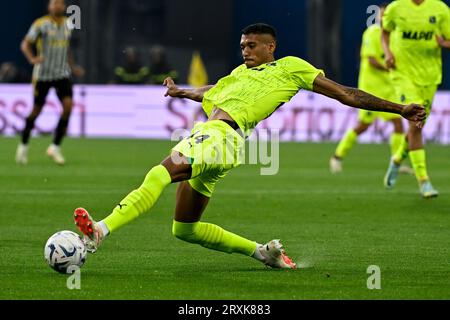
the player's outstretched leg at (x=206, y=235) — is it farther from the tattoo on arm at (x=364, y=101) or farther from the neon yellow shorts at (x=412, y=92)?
the neon yellow shorts at (x=412, y=92)

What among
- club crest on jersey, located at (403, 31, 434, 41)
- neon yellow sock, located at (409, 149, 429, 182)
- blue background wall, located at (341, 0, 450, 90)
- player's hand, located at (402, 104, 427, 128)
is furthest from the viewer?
blue background wall, located at (341, 0, 450, 90)

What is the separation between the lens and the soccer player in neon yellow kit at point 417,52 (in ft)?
44.8

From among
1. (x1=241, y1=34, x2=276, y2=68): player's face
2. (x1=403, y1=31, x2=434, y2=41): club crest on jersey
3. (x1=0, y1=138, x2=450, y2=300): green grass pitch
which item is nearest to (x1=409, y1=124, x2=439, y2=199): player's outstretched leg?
(x1=0, y1=138, x2=450, y2=300): green grass pitch

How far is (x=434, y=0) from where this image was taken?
13.8m

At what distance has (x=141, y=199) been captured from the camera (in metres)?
7.88

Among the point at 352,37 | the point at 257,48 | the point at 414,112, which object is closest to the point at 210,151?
the point at 257,48

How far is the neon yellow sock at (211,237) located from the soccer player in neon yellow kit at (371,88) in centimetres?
864

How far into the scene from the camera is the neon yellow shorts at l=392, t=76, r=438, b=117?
13.6m

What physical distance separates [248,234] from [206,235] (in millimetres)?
2155

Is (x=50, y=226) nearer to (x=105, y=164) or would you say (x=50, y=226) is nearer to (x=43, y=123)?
(x=105, y=164)

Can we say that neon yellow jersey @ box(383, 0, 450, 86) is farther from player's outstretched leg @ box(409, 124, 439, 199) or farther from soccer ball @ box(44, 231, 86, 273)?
soccer ball @ box(44, 231, 86, 273)

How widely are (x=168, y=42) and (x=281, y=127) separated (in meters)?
8.86

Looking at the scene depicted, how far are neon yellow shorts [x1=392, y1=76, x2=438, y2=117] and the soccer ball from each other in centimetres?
654
